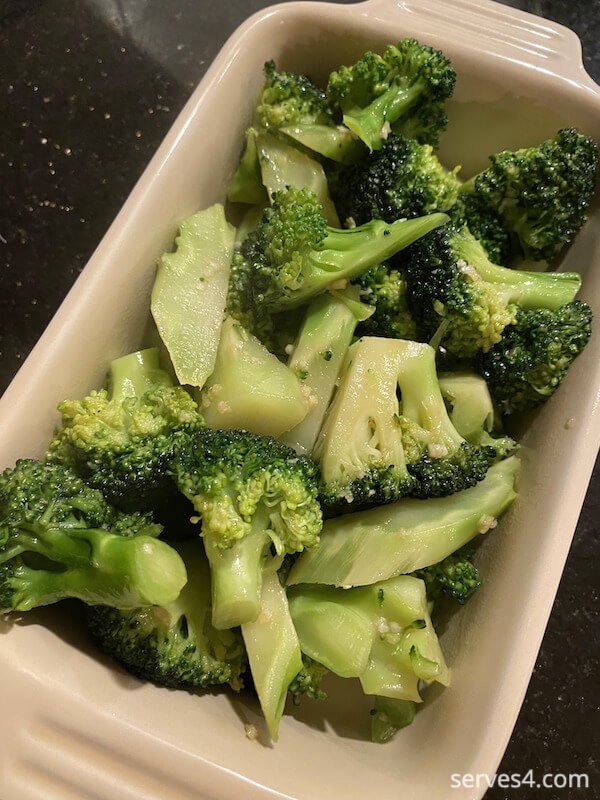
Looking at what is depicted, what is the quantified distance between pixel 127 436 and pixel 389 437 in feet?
1.29

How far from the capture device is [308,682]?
100cm

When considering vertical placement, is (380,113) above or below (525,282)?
above

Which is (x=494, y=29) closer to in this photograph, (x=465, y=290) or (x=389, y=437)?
(x=465, y=290)

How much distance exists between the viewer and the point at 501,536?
3.46ft

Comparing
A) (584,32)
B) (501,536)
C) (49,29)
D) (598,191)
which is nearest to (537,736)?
(501,536)

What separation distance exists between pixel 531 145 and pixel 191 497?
894 millimetres

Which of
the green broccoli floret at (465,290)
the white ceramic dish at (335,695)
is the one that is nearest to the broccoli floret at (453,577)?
the white ceramic dish at (335,695)

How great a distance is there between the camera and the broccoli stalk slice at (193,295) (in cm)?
102

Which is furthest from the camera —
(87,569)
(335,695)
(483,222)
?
(483,222)

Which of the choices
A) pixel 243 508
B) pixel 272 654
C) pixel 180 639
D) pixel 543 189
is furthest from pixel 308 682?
pixel 543 189

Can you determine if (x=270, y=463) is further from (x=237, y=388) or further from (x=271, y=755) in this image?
(x=271, y=755)

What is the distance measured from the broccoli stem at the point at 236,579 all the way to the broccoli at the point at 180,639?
61 mm

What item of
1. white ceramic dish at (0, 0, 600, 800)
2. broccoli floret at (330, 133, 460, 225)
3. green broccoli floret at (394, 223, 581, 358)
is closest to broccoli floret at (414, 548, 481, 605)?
white ceramic dish at (0, 0, 600, 800)

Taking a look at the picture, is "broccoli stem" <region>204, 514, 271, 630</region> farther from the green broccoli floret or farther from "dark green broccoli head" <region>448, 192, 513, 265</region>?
"dark green broccoli head" <region>448, 192, 513, 265</region>
